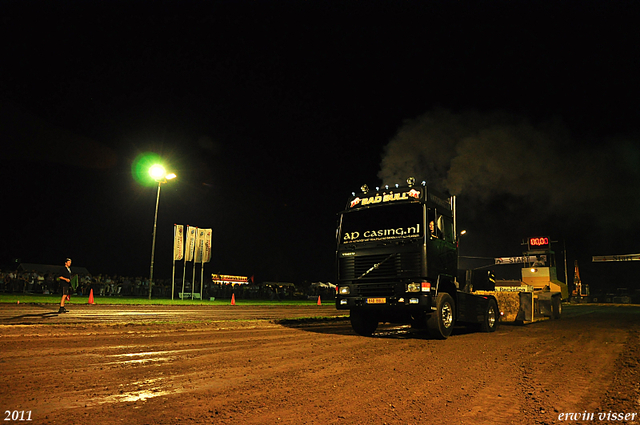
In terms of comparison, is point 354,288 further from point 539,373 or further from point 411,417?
point 411,417

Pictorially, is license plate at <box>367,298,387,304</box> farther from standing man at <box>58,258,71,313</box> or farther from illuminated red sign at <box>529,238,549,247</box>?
illuminated red sign at <box>529,238,549,247</box>

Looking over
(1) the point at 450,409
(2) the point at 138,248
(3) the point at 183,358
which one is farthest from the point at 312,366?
(2) the point at 138,248

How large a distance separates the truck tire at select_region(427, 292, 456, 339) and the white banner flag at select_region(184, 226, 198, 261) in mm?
22377

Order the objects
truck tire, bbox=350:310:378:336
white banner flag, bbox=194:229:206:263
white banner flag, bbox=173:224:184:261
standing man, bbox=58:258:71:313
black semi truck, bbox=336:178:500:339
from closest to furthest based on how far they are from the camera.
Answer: black semi truck, bbox=336:178:500:339 < truck tire, bbox=350:310:378:336 < standing man, bbox=58:258:71:313 < white banner flag, bbox=173:224:184:261 < white banner flag, bbox=194:229:206:263

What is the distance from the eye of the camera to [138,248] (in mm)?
82062

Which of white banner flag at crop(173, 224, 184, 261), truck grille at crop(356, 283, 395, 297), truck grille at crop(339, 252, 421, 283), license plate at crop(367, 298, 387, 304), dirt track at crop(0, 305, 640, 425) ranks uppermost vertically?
white banner flag at crop(173, 224, 184, 261)

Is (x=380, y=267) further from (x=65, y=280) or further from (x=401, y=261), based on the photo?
(x=65, y=280)

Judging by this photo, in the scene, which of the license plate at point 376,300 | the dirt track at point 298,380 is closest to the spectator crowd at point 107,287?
the license plate at point 376,300

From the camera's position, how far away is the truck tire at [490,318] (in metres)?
13.5

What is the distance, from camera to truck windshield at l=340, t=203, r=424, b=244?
35.8ft

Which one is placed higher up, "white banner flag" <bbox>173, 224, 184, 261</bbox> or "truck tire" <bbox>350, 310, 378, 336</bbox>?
"white banner flag" <bbox>173, 224, 184, 261</bbox>

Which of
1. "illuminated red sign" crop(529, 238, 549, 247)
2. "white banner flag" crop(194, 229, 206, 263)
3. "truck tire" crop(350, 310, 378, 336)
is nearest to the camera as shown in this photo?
"truck tire" crop(350, 310, 378, 336)

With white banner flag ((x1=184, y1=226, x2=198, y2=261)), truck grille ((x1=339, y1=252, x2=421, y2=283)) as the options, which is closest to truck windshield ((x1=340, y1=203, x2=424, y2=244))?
truck grille ((x1=339, y1=252, x2=421, y2=283))

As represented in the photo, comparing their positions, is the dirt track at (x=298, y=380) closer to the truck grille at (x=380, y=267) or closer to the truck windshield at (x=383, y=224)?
the truck grille at (x=380, y=267)
